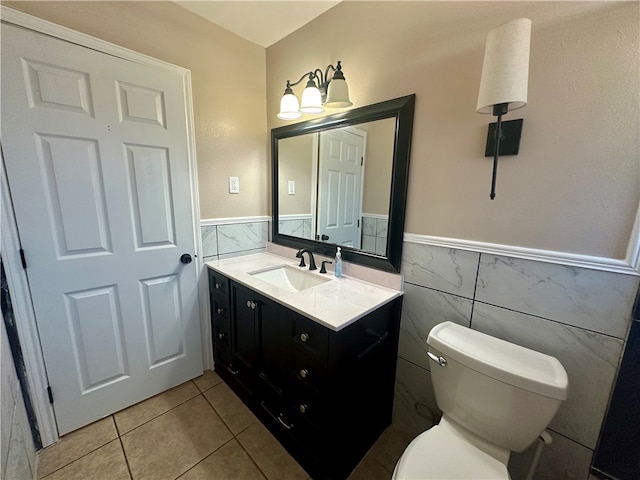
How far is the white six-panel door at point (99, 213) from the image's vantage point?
47.0 inches

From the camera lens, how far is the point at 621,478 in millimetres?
917

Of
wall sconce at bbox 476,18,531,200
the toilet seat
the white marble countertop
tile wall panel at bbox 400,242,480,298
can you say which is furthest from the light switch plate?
the toilet seat

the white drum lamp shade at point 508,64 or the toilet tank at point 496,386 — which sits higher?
the white drum lamp shade at point 508,64

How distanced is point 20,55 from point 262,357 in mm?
1800

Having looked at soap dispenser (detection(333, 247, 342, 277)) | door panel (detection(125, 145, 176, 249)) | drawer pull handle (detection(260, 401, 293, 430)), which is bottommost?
drawer pull handle (detection(260, 401, 293, 430))

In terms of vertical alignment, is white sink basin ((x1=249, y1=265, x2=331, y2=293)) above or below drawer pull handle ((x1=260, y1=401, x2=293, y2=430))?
above

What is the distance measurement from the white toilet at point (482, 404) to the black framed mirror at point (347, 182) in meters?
0.52

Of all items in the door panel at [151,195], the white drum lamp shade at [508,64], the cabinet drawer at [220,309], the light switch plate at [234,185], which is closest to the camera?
the white drum lamp shade at [508,64]

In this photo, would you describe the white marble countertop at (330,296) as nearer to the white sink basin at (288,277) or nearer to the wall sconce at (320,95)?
the white sink basin at (288,277)

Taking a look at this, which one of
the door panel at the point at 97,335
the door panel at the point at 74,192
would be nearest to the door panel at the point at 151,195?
the door panel at the point at 74,192

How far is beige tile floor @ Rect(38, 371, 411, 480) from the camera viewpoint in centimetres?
126

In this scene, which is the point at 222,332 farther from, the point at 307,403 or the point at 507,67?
the point at 507,67

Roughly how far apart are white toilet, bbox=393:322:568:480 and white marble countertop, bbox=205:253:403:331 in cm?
31

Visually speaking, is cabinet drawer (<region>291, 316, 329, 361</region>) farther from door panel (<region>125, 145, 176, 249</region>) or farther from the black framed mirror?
door panel (<region>125, 145, 176, 249</region>)
